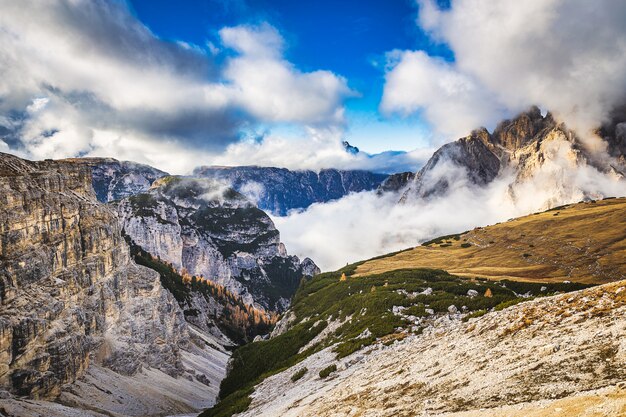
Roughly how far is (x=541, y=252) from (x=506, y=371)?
4118 inches

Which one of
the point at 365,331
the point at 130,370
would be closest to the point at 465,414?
the point at 365,331

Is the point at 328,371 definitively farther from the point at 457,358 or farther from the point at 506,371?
the point at 506,371

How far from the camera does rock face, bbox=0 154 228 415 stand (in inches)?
3167

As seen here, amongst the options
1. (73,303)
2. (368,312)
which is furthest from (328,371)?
(73,303)

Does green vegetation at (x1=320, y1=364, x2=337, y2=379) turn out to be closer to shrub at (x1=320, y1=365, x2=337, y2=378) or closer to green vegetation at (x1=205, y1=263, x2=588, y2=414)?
shrub at (x1=320, y1=365, x2=337, y2=378)

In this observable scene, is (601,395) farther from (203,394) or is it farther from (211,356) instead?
(211,356)

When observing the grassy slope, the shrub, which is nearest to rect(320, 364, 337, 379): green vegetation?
the shrub

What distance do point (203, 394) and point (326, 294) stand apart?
2533 inches

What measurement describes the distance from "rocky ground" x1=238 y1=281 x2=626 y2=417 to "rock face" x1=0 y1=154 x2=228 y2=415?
73.3 metres

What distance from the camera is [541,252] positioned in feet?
354

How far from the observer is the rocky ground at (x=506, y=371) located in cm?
1400

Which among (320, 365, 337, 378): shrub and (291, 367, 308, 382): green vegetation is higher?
(320, 365, 337, 378): shrub

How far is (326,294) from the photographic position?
9919 cm

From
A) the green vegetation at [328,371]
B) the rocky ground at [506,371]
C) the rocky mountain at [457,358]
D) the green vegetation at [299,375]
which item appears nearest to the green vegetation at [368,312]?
the rocky mountain at [457,358]
